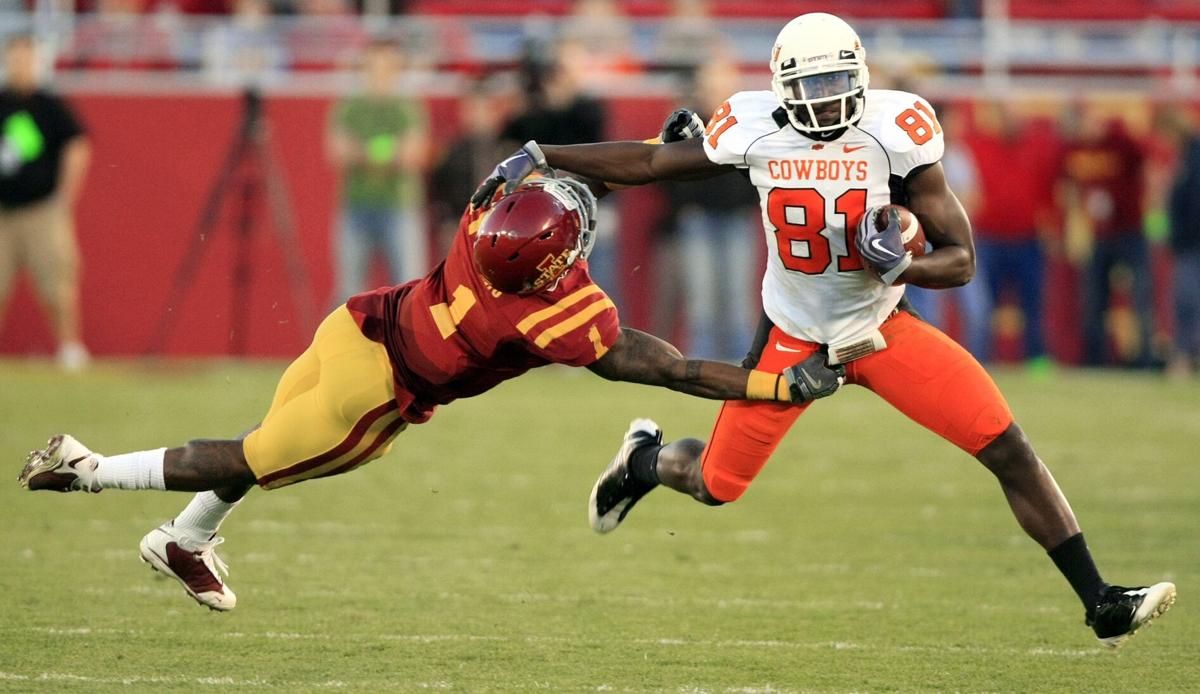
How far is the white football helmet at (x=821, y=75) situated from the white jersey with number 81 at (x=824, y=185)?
0.08m

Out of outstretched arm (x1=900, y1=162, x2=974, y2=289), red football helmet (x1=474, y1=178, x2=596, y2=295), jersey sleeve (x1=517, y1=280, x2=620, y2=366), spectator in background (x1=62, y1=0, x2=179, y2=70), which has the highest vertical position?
red football helmet (x1=474, y1=178, x2=596, y2=295)

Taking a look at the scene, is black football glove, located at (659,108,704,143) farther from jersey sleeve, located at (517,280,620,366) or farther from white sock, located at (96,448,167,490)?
white sock, located at (96,448,167,490)

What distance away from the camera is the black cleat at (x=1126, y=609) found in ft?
15.4

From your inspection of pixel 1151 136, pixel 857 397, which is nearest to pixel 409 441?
pixel 857 397

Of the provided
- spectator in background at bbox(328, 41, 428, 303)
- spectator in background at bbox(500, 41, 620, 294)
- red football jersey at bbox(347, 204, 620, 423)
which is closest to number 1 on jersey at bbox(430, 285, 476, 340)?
red football jersey at bbox(347, 204, 620, 423)

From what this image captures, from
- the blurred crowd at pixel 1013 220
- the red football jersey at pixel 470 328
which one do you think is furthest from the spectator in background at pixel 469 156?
the red football jersey at pixel 470 328

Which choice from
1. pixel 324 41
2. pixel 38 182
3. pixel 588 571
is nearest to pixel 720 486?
pixel 588 571

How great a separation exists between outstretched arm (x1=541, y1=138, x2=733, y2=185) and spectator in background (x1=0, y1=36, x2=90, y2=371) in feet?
22.0

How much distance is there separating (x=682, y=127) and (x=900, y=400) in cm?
103

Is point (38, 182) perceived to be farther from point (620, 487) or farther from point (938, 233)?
point (938, 233)

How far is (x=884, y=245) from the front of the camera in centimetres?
471

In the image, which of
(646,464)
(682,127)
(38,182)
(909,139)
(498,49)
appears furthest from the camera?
(498,49)

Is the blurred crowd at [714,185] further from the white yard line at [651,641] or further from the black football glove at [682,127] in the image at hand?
the white yard line at [651,641]

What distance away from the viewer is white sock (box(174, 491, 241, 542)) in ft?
17.1
